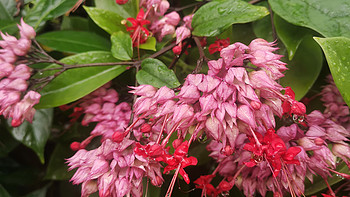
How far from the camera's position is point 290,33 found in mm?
649

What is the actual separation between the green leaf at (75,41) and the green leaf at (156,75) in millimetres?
236

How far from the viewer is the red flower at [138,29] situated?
705 millimetres

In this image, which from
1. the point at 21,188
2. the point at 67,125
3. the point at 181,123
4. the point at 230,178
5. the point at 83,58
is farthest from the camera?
the point at 21,188

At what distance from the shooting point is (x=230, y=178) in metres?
0.60

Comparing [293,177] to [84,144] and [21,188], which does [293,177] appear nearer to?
[84,144]

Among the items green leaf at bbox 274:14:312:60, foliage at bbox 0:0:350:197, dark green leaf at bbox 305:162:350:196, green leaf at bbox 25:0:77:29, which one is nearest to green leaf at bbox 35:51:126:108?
foliage at bbox 0:0:350:197

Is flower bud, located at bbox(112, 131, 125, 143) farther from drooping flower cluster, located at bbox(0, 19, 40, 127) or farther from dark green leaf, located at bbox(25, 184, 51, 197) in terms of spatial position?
dark green leaf, located at bbox(25, 184, 51, 197)

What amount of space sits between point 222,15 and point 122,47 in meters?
0.22

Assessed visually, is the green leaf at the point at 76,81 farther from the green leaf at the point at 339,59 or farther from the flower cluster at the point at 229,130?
the green leaf at the point at 339,59

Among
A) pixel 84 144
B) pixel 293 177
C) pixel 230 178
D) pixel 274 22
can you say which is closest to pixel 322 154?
pixel 293 177

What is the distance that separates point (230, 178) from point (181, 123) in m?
0.21

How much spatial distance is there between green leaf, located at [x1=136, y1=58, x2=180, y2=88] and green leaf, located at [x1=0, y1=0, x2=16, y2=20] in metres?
0.49

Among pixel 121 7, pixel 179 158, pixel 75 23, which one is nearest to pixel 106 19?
pixel 121 7

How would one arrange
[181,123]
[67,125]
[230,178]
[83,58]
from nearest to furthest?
1. [181,123]
2. [230,178]
3. [83,58]
4. [67,125]
